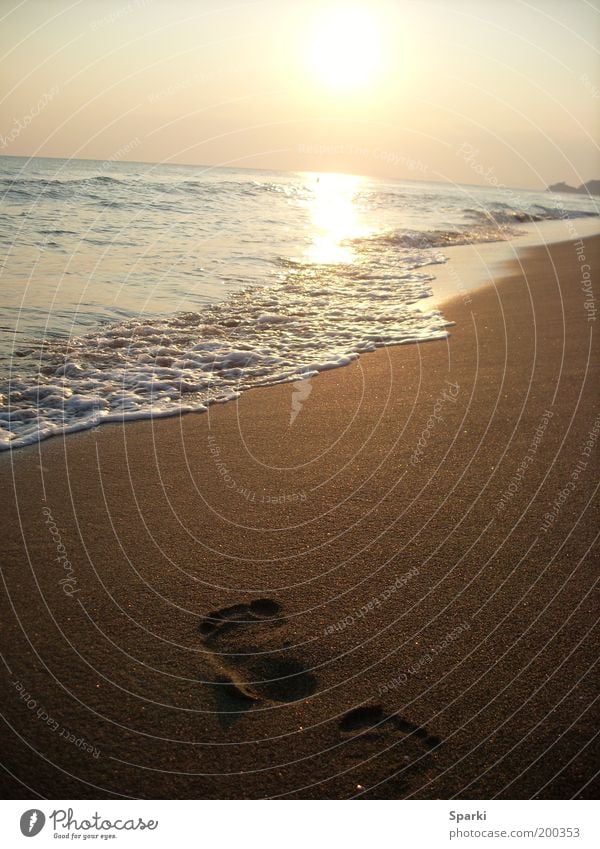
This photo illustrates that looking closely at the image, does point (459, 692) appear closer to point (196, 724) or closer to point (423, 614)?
point (423, 614)

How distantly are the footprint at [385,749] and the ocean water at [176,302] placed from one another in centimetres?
425

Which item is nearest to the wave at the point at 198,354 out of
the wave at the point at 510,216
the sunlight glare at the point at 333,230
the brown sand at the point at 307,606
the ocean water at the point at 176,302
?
the ocean water at the point at 176,302

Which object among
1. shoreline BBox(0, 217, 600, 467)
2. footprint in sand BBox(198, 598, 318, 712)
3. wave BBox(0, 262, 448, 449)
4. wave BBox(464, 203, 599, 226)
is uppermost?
wave BBox(464, 203, 599, 226)

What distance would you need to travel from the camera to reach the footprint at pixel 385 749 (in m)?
2.88

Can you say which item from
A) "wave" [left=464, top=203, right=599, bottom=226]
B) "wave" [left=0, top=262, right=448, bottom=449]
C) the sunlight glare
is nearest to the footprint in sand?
"wave" [left=0, top=262, right=448, bottom=449]

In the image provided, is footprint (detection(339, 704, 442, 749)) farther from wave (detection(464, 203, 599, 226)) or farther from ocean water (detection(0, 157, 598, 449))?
wave (detection(464, 203, 599, 226))

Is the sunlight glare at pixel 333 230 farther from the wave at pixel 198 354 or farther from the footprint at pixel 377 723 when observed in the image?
the footprint at pixel 377 723

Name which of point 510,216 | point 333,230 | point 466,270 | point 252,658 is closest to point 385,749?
point 252,658

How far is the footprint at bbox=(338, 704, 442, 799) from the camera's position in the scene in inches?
114

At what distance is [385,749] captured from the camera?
3.02 meters

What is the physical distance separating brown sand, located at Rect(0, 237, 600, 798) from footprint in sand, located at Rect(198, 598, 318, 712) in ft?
0.03

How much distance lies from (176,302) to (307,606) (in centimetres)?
895

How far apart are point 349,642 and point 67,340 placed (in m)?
7.19

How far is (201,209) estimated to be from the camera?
26.5m
